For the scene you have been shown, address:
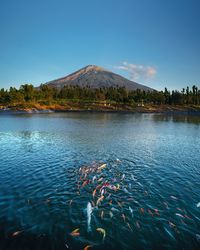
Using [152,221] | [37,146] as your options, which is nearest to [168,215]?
[152,221]

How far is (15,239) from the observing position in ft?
41.8

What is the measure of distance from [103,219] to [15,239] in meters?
6.64

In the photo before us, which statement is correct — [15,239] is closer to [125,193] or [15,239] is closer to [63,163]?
[125,193]

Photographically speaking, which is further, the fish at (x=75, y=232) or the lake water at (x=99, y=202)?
the fish at (x=75, y=232)

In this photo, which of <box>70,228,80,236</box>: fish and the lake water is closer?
the lake water

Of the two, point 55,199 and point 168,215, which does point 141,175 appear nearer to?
point 168,215

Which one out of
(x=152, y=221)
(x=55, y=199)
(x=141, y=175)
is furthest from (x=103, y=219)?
(x=141, y=175)

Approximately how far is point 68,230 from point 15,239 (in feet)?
12.1

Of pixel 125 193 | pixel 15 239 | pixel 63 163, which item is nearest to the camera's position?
pixel 15 239

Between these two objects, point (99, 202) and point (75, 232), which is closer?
point (75, 232)

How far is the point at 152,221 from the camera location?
49.8 feet

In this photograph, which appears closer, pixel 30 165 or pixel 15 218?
pixel 15 218

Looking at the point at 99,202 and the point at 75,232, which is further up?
the point at 99,202

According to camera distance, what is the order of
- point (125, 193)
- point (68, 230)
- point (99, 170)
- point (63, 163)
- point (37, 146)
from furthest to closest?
1. point (37, 146)
2. point (63, 163)
3. point (99, 170)
4. point (125, 193)
5. point (68, 230)
